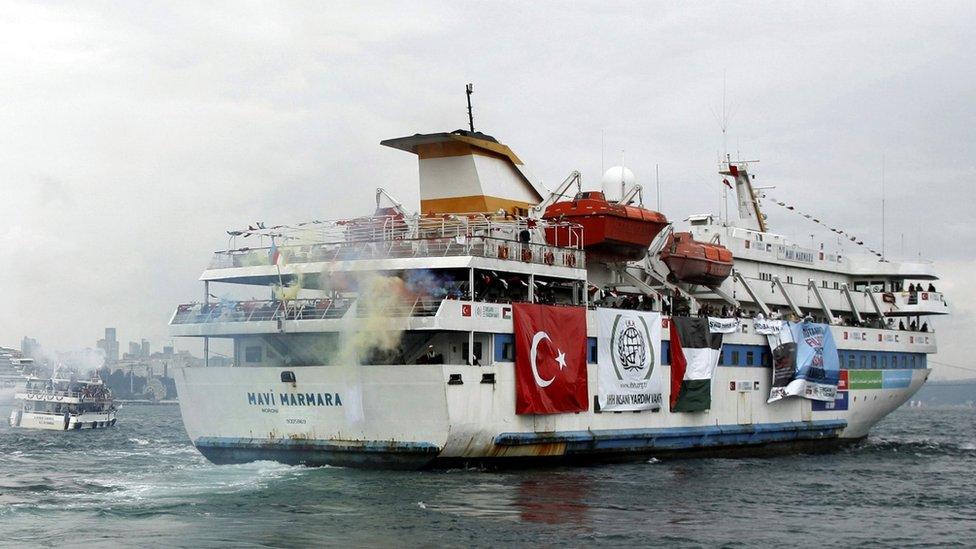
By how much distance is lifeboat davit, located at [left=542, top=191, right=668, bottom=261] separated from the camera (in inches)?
1490

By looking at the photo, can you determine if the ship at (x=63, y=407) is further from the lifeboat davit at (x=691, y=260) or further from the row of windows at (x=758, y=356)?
the row of windows at (x=758, y=356)

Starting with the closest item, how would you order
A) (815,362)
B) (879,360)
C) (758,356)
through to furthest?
(758,356) → (815,362) → (879,360)

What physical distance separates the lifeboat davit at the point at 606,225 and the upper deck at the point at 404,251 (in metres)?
0.79

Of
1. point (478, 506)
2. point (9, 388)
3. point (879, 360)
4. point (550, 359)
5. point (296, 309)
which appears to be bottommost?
point (478, 506)

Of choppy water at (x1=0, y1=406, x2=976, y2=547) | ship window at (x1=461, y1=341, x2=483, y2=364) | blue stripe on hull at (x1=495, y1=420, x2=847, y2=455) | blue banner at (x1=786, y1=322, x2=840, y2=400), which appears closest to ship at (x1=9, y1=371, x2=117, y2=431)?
choppy water at (x1=0, y1=406, x2=976, y2=547)

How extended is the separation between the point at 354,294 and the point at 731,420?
14.9 meters

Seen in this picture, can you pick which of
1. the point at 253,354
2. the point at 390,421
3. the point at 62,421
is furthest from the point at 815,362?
the point at 62,421

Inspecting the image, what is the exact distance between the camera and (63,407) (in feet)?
258

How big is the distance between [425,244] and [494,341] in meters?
3.23

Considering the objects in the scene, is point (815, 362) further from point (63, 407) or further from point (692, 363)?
point (63, 407)

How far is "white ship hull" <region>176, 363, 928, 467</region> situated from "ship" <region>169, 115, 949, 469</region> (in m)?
0.06

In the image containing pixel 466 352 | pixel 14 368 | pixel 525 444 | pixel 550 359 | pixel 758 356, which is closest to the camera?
pixel 466 352

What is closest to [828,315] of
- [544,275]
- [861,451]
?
[861,451]

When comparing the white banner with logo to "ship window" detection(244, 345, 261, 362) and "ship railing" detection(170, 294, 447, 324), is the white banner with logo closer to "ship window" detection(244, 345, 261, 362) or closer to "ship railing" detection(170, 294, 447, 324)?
"ship railing" detection(170, 294, 447, 324)
